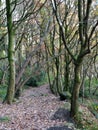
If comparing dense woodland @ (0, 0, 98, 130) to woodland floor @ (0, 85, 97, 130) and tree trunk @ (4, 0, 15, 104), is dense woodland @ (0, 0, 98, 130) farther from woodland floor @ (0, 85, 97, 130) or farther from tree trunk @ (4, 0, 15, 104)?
woodland floor @ (0, 85, 97, 130)

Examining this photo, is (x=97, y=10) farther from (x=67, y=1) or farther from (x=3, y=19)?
(x=3, y=19)

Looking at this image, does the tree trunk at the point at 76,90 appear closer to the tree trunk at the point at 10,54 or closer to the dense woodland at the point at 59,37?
the dense woodland at the point at 59,37

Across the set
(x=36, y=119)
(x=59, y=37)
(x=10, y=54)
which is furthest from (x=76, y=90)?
(x=59, y=37)

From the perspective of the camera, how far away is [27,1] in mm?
15469

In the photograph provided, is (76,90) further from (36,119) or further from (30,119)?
(30,119)

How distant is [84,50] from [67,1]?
24.6ft

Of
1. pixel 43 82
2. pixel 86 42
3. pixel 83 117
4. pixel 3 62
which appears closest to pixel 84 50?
pixel 86 42

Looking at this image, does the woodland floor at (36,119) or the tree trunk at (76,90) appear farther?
the tree trunk at (76,90)

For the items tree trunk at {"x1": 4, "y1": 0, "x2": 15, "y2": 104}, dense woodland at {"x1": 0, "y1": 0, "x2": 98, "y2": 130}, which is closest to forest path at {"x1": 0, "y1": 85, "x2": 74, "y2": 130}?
dense woodland at {"x1": 0, "y1": 0, "x2": 98, "y2": 130}

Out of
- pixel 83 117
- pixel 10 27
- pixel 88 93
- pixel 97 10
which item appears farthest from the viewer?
pixel 88 93

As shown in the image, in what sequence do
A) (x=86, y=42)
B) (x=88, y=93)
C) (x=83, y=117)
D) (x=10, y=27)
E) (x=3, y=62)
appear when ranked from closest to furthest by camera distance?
(x=86, y=42), (x=83, y=117), (x=10, y=27), (x=88, y=93), (x=3, y=62)

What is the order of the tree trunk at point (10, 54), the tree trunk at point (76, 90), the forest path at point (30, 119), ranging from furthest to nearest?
1. the tree trunk at point (10, 54)
2. the tree trunk at point (76, 90)
3. the forest path at point (30, 119)

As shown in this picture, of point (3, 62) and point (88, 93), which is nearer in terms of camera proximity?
point (88, 93)

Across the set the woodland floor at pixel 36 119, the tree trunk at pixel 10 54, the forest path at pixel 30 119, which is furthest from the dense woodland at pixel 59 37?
the forest path at pixel 30 119
